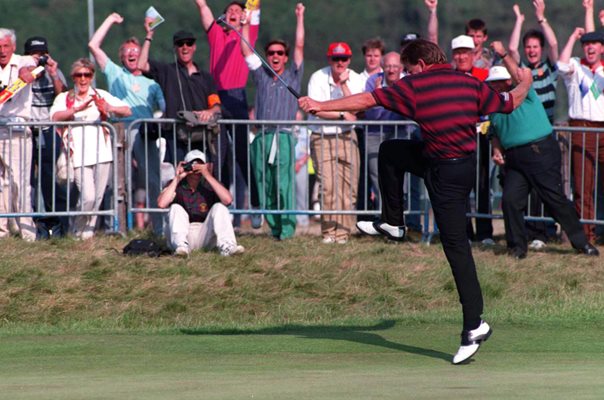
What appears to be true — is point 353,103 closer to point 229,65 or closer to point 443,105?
point 443,105

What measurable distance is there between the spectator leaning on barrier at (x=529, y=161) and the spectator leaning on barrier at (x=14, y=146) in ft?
16.7

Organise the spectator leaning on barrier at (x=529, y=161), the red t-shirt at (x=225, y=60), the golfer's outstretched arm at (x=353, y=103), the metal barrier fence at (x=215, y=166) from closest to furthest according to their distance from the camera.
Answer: the golfer's outstretched arm at (x=353, y=103), the spectator leaning on barrier at (x=529, y=161), the metal barrier fence at (x=215, y=166), the red t-shirt at (x=225, y=60)

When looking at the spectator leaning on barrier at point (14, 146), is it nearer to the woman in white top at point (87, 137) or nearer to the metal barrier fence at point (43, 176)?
the metal barrier fence at point (43, 176)

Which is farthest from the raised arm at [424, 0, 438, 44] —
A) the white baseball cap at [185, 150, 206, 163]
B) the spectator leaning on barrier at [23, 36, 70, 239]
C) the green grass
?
the spectator leaning on barrier at [23, 36, 70, 239]

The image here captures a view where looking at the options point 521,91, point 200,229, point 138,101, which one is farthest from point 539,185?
point 138,101

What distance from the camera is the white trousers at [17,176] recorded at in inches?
553

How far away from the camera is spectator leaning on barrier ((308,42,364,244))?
1461cm

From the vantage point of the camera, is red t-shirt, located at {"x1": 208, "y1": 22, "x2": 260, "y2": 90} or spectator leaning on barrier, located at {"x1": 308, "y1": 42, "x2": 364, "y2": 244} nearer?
spectator leaning on barrier, located at {"x1": 308, "y1": 42, "x2": 364, "y2": 244}

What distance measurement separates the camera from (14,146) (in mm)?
14102

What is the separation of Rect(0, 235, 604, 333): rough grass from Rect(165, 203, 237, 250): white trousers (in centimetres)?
16

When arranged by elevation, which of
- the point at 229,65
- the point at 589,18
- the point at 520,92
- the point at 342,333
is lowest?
the point at 342,333

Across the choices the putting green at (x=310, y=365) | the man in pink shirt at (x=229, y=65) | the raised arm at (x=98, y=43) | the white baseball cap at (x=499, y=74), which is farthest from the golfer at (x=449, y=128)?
the raised arm at (x=98, y=43)

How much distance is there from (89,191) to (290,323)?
360cm

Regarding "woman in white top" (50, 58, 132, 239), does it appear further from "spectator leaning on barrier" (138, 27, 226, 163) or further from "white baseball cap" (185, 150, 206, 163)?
"white baseball cap" (185, 150, 206, 163)
